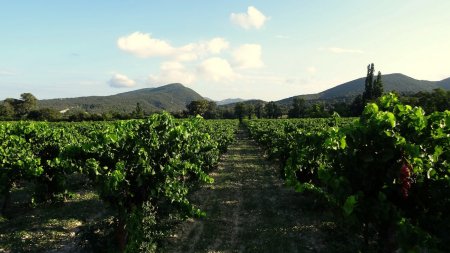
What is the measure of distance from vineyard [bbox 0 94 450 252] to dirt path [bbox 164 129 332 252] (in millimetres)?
453

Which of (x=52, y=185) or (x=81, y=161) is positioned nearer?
(x=81, y=161)

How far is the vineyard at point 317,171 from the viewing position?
6.03 m

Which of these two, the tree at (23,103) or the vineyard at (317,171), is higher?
the tree at (23,103)

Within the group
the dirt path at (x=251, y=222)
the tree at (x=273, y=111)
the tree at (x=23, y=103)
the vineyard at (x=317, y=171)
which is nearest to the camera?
the vineyard at (x=317, y=171)

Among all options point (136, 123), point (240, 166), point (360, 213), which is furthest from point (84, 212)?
point (240, 166)

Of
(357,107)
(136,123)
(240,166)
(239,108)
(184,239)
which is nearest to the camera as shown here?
(136,123)

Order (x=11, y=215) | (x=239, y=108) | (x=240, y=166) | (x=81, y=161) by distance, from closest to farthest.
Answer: (x=81, y=161) < (x=11, y=215) < (x=240, y=166) < (x=239, y=108)

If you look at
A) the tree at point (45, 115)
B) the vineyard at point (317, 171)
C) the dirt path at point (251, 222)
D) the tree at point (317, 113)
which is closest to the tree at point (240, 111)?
the tree at point (317, 113)

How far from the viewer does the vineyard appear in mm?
6027

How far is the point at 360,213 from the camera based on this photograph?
21.0ft

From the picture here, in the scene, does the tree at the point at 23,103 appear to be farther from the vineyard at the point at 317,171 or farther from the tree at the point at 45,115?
the vineyard at the point at 317,171

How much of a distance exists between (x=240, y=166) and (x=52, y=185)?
52.6 feet

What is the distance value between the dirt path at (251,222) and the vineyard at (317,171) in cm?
45

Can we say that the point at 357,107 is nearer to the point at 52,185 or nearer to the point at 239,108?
the point at 239,108
